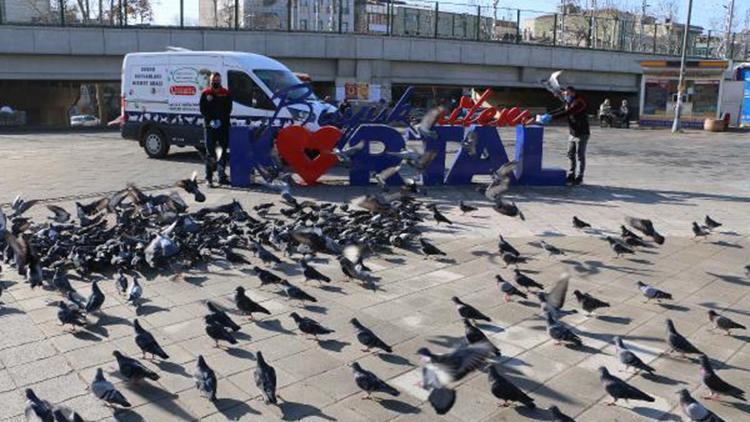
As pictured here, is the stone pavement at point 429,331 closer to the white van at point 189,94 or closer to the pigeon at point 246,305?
the pigeon at point 246,305

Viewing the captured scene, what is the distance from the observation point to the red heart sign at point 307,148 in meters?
13.4

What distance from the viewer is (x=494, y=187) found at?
10.5 m

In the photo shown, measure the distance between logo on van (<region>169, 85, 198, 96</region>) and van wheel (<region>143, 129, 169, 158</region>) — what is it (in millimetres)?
1333

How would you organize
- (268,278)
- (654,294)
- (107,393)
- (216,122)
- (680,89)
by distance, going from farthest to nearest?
(680,89) < (216,122) < (268,278) < (654,294) < (107,393)

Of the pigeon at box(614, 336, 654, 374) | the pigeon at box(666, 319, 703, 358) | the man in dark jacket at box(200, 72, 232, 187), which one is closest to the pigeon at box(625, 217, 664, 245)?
the pigeon at box(666, 319, 703, 358)

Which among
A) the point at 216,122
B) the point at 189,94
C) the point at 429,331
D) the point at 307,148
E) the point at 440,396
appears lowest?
the point at 429,331

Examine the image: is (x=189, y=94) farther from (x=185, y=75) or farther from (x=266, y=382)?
(x=266, y=382)

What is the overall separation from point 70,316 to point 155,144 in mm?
12888

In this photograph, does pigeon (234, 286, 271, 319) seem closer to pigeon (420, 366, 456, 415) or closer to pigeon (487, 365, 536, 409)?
pigeon (420, 366, 456, 415)

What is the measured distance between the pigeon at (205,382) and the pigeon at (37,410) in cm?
98

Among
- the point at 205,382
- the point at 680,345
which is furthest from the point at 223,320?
the point at 680,345

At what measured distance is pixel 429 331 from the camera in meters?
6.09

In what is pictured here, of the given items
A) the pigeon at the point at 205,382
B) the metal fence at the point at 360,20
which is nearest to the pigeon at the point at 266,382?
the pigeon at the point at 205,382

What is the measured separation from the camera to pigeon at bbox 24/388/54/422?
4.11 metres
